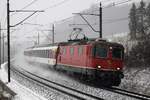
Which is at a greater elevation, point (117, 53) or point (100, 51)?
point (100, 51)

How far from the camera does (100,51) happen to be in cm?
2631

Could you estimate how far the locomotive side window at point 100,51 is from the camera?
85.8ft

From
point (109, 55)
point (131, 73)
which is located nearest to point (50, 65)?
point (131, 73)

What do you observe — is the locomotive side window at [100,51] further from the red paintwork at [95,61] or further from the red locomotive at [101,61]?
the red paintwork at [95,61]

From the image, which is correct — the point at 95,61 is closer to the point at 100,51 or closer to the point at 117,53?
the point at 100,51

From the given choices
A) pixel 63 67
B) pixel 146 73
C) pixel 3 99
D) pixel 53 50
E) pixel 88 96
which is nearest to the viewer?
pixel 3 99

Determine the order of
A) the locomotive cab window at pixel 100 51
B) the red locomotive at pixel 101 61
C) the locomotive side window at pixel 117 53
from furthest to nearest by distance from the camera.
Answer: the locomotive side window at pixel 117 53
the locomotive cab window at pixel 100 51
the red locomotive at pixel 101 61

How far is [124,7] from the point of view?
12912 centimetres

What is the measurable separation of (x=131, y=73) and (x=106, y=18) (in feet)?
316

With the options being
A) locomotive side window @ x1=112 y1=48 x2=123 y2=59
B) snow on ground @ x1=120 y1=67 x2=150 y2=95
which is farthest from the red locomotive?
snow on ground @ x1=120 y1=67 x2=150 y2=95

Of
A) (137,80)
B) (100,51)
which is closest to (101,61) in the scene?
(100,51)

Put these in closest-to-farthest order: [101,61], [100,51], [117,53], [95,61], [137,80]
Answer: [95,61] → [101,61] → [100,51] → [117,53] → [137,80]

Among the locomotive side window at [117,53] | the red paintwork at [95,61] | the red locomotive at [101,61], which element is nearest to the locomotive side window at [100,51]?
the red locomotive at [101,61]

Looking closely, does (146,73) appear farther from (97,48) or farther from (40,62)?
(40,62)
